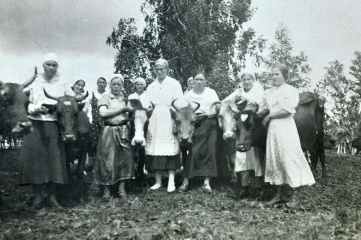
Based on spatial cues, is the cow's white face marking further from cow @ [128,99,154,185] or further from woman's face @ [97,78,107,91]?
woman's face @ [97,78,107,91]

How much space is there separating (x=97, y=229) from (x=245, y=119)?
3.15 meters

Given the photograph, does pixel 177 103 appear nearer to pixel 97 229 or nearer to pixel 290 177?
pixel 290 177

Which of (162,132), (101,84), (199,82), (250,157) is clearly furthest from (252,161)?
(101,84)

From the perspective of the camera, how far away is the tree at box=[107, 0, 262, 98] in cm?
2269

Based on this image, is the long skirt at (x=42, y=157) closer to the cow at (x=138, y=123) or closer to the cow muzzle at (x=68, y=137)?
the cow muzzle at (x=68, y=137)

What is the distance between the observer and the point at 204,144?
25.7ft

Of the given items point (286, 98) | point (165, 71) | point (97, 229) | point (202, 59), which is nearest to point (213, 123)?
point (165, 71)

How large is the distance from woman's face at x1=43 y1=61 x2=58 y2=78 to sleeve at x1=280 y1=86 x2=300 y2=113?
3.62 m

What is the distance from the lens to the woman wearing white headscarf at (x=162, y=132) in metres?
7.63

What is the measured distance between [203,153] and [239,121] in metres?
1.19

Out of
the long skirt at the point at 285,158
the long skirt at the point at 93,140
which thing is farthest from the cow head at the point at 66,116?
the long skirt at the point at 285,158

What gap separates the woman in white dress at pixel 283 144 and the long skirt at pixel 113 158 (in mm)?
2409

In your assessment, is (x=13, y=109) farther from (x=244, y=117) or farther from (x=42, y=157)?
(x=244, y=117)

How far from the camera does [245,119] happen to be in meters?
6.88
